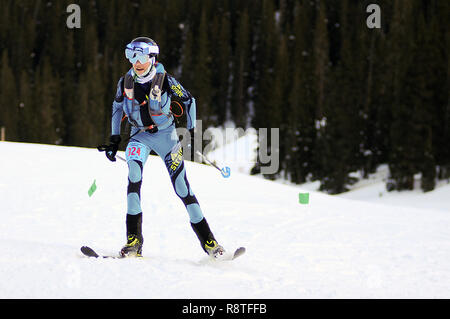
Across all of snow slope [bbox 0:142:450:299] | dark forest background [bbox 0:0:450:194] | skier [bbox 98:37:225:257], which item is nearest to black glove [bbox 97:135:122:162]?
skier [bbox 98:37:225:257]

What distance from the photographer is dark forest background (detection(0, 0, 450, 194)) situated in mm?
29547

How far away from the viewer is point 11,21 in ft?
190

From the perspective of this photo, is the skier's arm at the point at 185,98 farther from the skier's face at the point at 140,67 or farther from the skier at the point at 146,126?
the skier's face at the point at 140,67

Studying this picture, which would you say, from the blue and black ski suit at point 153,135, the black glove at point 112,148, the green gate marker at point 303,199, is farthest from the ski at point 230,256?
the green gate marker at point 303,199

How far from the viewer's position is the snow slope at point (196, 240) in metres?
4.15

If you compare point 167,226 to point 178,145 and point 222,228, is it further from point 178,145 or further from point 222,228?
point 178,145

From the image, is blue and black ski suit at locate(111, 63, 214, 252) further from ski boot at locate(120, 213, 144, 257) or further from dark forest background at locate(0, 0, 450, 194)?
dark forest background at locate(0, 0, 450, 194)

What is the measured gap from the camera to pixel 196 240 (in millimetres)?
6859

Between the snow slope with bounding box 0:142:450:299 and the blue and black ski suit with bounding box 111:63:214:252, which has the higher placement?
the blue and black ski suit with bounding box 111:63:214:252

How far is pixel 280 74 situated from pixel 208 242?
135ft

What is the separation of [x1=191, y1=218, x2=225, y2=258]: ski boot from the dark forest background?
78.6 ft

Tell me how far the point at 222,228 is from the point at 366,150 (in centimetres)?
2702

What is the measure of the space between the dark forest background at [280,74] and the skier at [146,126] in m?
24.1
